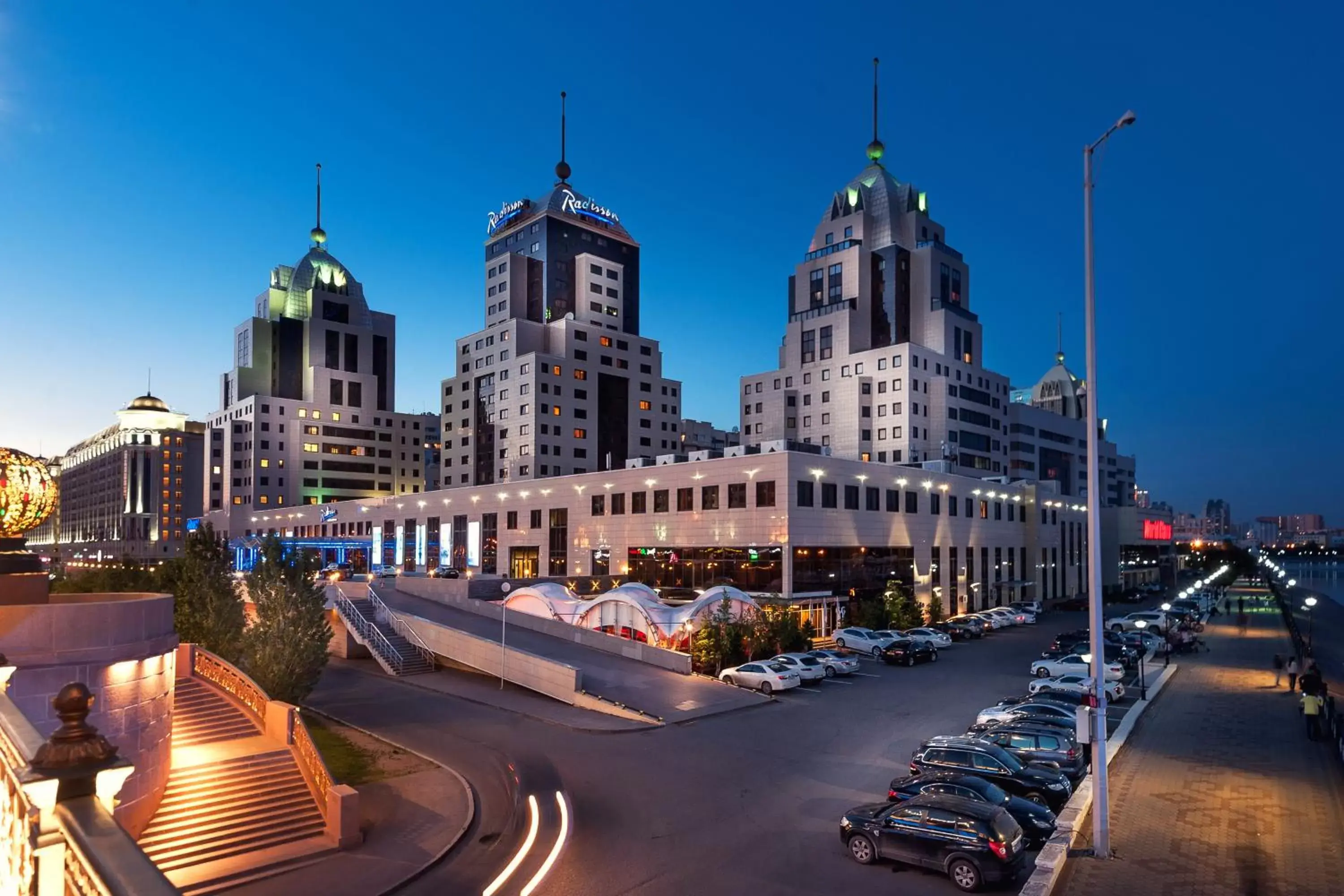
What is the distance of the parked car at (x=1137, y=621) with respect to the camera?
58.0 meters

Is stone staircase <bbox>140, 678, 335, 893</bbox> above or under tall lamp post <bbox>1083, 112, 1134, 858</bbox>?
under

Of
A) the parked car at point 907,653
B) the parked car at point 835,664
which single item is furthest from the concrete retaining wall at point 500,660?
the parked car at point 907,653

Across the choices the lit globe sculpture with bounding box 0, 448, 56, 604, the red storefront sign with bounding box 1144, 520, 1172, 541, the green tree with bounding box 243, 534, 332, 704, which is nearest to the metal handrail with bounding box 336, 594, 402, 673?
the green tree with bounding box 243, 534, 332, 704

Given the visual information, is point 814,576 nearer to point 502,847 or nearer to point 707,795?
point 707,795

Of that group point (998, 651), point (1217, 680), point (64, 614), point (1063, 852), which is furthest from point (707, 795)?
point (998, 651)

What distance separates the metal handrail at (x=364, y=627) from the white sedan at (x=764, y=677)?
17425 millimetres

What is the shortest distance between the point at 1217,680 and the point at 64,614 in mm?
44652

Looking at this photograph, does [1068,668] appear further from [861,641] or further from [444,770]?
[444,770]

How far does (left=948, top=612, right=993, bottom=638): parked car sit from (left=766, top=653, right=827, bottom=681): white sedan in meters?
23.1

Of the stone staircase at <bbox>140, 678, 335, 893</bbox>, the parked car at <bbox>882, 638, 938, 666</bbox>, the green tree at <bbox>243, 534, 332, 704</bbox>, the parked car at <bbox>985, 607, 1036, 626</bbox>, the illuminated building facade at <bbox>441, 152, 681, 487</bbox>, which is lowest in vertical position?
the parked car at <bbox>985, 607, 1036, 626</bbox>

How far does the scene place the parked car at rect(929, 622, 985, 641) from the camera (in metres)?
56.7

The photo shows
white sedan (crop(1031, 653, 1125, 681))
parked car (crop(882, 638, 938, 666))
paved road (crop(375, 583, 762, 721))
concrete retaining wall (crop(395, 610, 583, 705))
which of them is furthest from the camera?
parked car (crop(882, 638, 938, 666))

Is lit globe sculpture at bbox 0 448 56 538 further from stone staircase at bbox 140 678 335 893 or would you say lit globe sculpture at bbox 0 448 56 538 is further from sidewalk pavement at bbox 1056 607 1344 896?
sidewalk pavement at bbox 1056 607 1344 896

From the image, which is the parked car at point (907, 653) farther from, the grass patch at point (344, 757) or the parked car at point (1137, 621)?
the grass patch at point (344, 757)
